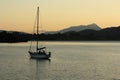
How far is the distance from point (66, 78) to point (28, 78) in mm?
4867

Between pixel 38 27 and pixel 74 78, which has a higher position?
pixel 38 27

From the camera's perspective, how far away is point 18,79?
43.4 m

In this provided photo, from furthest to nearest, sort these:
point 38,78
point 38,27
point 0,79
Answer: point 38,27, point 38,78, point 0,79

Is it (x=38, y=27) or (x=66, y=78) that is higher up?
(x=38, y=27)

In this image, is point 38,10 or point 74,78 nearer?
point 74,78

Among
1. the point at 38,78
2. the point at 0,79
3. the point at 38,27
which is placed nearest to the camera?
the point at 0,79

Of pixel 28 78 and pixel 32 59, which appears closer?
pixel 28 78

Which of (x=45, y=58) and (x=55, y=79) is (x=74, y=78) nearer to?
(x=55, y=79)

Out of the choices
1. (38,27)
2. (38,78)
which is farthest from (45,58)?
(38,78)

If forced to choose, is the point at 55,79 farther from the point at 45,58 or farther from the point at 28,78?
the point at 45,58

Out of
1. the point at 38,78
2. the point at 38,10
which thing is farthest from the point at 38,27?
the point at 38,78

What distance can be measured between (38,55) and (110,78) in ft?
110

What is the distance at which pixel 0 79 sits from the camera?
43.3 m

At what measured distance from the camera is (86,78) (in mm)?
45719
